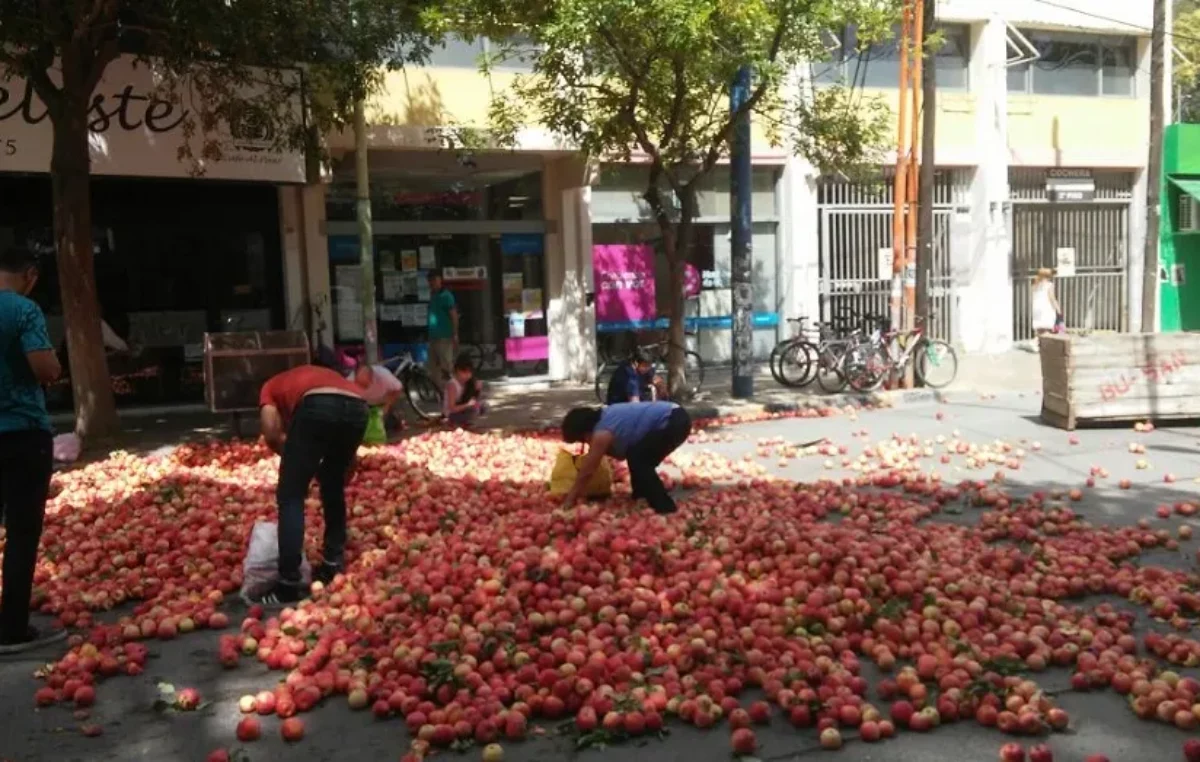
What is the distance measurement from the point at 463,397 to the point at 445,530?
16.8ft

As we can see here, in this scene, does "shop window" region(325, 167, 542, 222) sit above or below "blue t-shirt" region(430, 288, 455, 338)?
above

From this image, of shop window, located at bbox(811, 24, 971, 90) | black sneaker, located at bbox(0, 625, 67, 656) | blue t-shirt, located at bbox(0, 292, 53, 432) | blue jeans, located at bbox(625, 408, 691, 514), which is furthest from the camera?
shop window, located at bbox(811, 24, 971, 90)

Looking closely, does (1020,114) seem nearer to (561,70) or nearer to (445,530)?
(561,70)

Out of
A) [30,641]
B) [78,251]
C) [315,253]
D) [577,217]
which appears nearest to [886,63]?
[577,217]

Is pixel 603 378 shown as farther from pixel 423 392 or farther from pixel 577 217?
pixel 577 217

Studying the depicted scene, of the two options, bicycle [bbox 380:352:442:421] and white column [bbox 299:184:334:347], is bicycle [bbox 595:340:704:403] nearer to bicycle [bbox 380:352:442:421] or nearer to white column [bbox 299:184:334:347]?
bicycle [bbox 380:352:442:421]

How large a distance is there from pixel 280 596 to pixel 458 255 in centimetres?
1117

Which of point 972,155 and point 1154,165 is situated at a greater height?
point 972,155

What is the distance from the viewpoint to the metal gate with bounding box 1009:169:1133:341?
67.0ft

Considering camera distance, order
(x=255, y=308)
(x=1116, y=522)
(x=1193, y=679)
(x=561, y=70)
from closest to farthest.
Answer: (x=1193, y=679) < (x=1116, y=522) < (x=561, y=70) < (x=255, y=308)

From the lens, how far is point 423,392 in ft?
45.6

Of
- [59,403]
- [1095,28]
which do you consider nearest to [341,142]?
[59,403]

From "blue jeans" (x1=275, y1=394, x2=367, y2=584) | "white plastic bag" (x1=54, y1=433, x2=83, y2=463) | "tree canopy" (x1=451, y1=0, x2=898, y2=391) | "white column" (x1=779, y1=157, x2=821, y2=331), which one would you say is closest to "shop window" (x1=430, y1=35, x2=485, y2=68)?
"tree canopy" (x1=451, y1=0, x2=898, y2=391)

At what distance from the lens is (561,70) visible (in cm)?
1173
